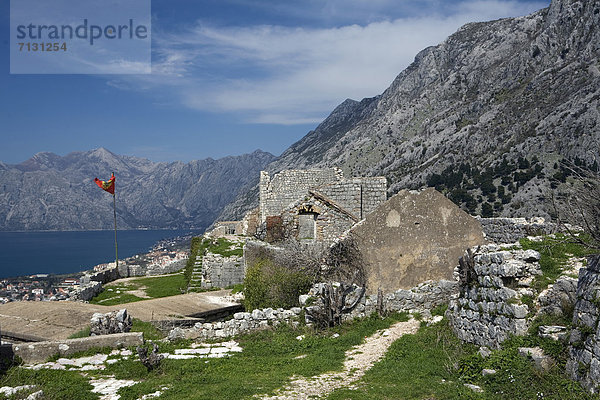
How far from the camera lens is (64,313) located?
556 inches

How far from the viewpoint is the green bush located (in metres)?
14.5

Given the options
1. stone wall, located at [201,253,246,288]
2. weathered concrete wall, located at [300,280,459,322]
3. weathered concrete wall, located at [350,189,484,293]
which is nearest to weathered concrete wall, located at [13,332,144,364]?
weathered concrete wall, located at [300,280,459,322]

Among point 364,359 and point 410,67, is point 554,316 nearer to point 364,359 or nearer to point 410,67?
point 364,359

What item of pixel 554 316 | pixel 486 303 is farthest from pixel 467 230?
pixel 554 316

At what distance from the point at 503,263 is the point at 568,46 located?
107 m

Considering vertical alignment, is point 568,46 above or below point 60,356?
above

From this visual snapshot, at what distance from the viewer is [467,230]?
1540cm

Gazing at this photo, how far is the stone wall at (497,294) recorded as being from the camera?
8.30 m

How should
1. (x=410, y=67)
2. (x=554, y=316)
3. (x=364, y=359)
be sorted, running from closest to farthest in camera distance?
(x=554, y=316) < (x=364, y=359) < (x=410, y=67)

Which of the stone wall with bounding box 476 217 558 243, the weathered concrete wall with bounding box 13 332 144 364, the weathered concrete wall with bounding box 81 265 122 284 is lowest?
the weathered concrete wall with bounding box 81 265 122 284

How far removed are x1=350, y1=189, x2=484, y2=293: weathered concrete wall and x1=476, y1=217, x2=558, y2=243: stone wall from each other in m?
4.82

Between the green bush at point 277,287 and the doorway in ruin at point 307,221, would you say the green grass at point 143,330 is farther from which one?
the doorway in ruin at point 307,221

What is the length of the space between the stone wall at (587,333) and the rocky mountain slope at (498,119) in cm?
3851

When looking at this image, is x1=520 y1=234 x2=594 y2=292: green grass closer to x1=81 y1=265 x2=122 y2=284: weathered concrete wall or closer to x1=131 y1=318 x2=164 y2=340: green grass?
x1=131 y1=318 x2=164 y2=340: green grass
